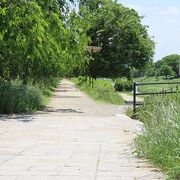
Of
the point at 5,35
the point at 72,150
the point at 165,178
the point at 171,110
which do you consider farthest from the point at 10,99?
the point at 165,178

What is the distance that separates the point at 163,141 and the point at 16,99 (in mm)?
13158

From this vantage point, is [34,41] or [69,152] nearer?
[69,152]

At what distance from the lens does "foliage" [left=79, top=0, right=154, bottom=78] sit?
1750 inches

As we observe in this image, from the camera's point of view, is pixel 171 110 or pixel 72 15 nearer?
pixel 171 110

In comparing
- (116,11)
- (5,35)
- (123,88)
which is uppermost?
(116,11)

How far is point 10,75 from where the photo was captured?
25234 mm

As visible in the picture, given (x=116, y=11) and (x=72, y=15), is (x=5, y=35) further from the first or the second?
(x=116, y=11)

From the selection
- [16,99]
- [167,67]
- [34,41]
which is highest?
[34,41]

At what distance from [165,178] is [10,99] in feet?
45.8

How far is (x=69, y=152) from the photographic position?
32.2ft

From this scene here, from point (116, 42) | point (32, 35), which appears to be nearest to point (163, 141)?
point (32, 35)

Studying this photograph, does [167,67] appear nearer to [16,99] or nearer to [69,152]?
[16,99]

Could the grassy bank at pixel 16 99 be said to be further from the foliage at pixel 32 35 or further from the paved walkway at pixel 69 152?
the paved walkway at pixel 69 152

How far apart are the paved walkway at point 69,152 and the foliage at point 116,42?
28429 millimetres
